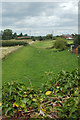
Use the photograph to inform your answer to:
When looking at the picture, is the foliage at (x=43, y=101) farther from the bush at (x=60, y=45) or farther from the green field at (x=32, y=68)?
the bush at (x=60, y=45)

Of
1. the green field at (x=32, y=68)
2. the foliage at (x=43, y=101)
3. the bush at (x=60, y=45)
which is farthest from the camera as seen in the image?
the bush at (x=60, y=45)

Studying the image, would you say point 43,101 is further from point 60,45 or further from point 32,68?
point 60,45

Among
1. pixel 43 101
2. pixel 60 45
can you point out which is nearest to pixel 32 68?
pixel 43 101

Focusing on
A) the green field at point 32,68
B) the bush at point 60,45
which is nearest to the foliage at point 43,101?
the green field at point 32,68

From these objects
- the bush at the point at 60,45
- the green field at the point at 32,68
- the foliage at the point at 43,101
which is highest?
the bush at the point at 60,45

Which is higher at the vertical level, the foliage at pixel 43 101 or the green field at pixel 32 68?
the foliage at pixel 43 101

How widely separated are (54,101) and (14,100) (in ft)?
1.10

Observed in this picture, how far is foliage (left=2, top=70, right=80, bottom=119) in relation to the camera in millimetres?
1177

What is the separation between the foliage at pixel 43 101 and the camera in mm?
1177

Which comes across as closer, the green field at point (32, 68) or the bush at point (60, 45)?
the green field at point (32, 68)

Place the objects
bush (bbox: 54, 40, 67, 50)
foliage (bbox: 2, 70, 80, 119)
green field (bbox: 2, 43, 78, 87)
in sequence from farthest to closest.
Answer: bush (bbox: 54, 40, 67, 50) < green field (bbox: 2, 43, 78, 87) < foliage (bbox: 2, 70, 80, 119)

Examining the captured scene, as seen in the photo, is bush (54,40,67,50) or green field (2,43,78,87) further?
bush (54,40,67,50)

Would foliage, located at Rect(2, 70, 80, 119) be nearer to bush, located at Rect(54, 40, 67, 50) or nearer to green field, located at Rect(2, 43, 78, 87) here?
green field, located at Rect(2, 43, 78, 87)

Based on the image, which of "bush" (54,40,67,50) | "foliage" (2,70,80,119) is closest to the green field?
"foliage" (2,70,80,119)
